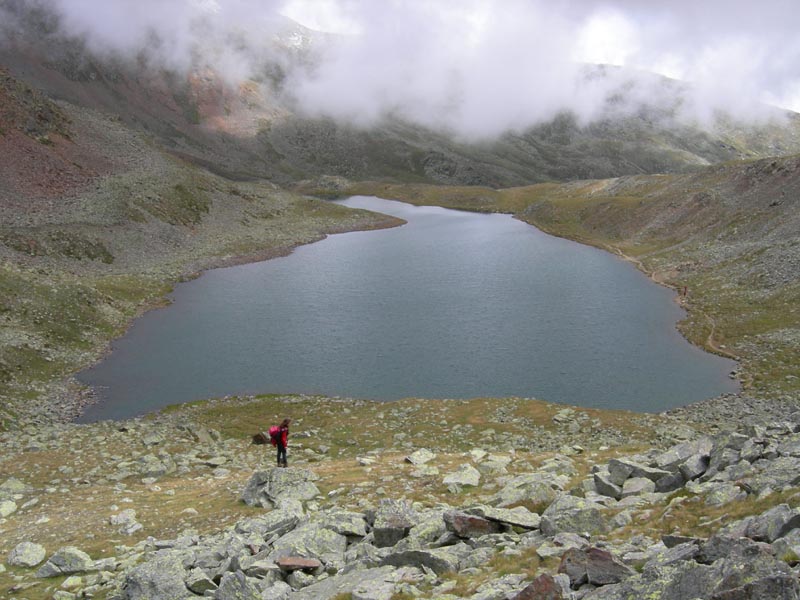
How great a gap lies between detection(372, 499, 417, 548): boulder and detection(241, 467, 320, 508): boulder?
841cm

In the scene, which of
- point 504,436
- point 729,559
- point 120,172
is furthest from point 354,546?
point 120,172

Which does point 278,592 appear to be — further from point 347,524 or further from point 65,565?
point 65,565

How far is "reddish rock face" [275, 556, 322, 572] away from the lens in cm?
1771

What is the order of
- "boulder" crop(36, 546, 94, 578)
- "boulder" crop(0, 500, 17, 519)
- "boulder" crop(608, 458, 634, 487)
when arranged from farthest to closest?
"boulder" crop(0, 500, 17, 519) → "boulder" crop(608, 458, 634, 487) → "boulder" crop(36, 546, 94, 578)

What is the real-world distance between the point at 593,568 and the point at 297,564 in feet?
28.6

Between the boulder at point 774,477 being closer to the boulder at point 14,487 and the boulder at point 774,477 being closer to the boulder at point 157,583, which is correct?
the boulder at point 157,583

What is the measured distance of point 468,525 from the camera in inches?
736

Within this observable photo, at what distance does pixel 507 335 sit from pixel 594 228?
332ft

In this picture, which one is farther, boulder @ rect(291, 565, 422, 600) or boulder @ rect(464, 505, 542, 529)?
boulder @ rect(464, 505, 542, 529)

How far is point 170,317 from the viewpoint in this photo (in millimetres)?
88500

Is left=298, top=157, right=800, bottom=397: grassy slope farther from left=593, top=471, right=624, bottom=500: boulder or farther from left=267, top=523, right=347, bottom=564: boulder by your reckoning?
left=267, top=523, right=347, bottom=564: boulder

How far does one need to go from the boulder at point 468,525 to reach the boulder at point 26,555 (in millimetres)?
15613

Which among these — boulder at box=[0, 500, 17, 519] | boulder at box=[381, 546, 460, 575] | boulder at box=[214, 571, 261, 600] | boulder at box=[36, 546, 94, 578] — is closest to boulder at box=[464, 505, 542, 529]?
boulder at box=[381, 546, 460, 575]

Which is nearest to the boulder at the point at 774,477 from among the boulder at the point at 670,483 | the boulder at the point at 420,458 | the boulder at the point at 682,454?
the boulder at the point at 670,483
